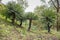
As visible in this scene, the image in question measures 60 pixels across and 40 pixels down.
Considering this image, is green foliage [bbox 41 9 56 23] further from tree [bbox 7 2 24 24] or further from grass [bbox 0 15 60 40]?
grass [bbox 0 15 60 40]

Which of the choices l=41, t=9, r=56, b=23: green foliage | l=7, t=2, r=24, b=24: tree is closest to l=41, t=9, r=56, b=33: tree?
l=41, t=9, r=56, b=23: green foliage

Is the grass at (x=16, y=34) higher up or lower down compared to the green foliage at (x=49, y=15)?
lower down

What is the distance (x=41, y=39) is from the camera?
1031cm

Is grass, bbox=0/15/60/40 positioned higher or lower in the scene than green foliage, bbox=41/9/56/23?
lower

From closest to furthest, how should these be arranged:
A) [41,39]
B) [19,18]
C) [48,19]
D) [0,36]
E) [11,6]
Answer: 1. [0,36]
2. [41,39]
3. [11,6]
4. [19,18]
5. [48,19]

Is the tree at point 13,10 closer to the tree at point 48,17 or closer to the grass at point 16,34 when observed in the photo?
the grass at point 16,34

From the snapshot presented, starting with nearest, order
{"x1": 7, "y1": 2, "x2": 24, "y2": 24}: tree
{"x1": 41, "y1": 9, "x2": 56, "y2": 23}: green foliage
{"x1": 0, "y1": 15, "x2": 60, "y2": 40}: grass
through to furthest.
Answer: {"x1": 0, "y1": 15, "x2": 60, "y2": 40}: grass, {"x1": 7, "y1": 2, "x2": 24, "y2": 24}: tree, {"x1": 41, "y1": 9, "x2": 56, "y2": 23}: green foliage

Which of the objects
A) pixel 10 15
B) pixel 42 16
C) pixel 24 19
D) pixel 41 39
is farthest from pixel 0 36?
pixel 42 16

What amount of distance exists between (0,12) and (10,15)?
1622mm

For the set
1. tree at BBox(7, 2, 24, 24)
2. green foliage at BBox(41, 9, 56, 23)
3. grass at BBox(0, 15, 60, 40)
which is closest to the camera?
grass at BBox(0, 15, 60, 40)

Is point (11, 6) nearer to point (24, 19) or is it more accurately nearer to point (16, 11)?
point (16, 11)

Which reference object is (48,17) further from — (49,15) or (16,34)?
(16,34)

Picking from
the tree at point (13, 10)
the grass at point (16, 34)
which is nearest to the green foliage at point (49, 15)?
the tree at point (13, 10)

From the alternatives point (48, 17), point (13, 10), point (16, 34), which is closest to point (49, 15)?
point (48, 17)
